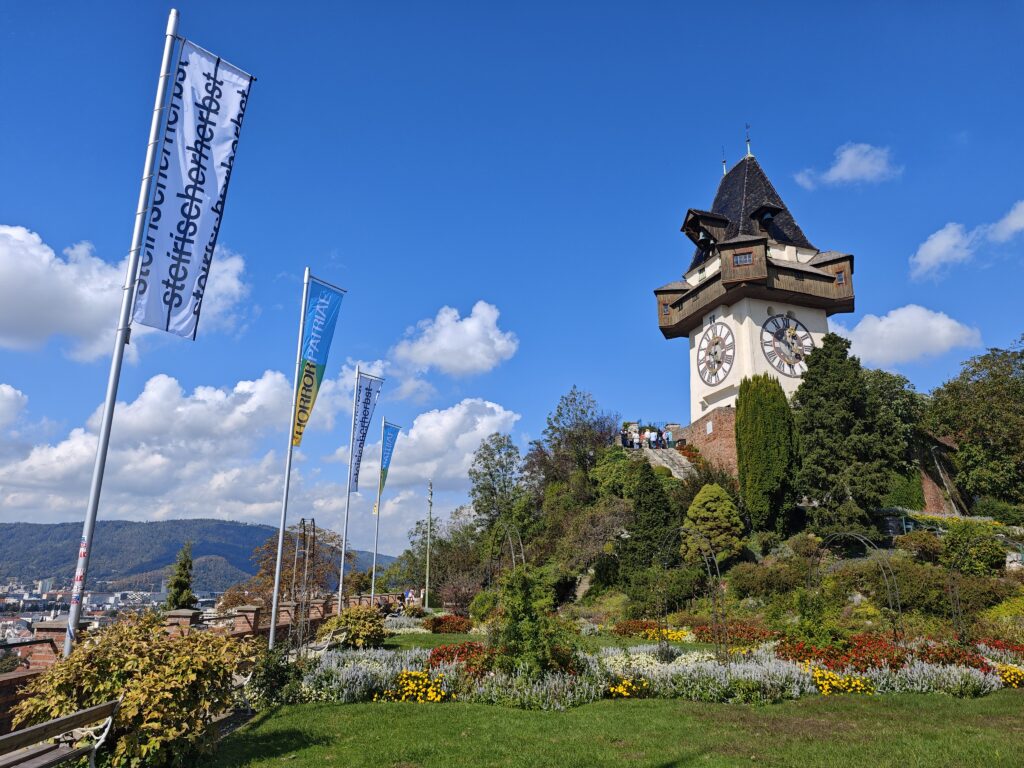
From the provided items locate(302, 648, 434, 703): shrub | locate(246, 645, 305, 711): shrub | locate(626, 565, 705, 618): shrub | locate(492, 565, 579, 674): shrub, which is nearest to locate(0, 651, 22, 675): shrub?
locate(246, 645, 305, 711): shrub

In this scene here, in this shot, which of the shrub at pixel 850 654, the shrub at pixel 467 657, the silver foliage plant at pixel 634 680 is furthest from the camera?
the shrub at pixel 850 654

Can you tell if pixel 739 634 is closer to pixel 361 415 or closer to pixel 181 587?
pixel 361 415

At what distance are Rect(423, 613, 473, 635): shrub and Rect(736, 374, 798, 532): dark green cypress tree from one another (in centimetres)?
1295

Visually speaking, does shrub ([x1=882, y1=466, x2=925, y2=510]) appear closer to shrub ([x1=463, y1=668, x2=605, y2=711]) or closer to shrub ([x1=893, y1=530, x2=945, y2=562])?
shrub ([x1=893, y1=530, x2=945, y2=562])

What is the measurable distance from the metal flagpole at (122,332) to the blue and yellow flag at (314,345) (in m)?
7.07

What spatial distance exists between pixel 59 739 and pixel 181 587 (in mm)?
19600

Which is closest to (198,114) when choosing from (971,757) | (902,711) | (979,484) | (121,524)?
(971,757)

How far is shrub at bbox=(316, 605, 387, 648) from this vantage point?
51.0 feet

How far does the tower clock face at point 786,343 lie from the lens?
1368 inches

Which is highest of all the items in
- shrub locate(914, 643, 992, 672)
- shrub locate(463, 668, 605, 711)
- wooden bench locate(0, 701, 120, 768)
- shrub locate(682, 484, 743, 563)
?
shrub locate(682, 484, 743, 563)

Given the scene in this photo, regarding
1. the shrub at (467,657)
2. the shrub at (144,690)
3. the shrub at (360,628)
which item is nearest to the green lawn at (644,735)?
the shrub at (144,690)

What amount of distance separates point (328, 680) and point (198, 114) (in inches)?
333

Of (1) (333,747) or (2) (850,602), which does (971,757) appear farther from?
(2) (850,602)

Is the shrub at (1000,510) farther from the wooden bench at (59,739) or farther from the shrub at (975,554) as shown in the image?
the wooden bench at (59,739)
